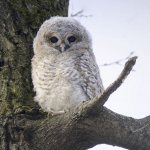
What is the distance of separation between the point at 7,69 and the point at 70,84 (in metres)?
0.55

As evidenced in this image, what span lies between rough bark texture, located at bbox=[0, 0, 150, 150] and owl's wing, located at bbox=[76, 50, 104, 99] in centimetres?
45

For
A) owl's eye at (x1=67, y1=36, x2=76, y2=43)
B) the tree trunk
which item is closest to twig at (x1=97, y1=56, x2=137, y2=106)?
the tree trunk

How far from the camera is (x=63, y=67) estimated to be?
4.03m

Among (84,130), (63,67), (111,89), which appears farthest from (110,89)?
(63,67)

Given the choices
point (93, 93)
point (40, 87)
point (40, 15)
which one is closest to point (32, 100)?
point (40, 87)

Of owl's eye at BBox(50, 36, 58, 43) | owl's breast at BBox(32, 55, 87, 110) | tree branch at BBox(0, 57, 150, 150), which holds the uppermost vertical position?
owl's eye at BBox(50, 36, 58, 43)

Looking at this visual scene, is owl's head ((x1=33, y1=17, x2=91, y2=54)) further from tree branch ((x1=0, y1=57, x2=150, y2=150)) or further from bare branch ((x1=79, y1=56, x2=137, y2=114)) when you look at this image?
bare branch ((x1=79, y1=56, x2=137, y2=114))

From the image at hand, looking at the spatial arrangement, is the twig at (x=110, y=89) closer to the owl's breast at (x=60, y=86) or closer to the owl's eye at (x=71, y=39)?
the owl's breast at (x=60, y=86)

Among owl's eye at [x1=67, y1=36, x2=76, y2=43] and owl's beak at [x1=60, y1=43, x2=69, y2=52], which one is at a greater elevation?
owl's eye at [x1=67, y1=36, x2=76, y2=43]

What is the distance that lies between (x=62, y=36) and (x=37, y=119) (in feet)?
4.15

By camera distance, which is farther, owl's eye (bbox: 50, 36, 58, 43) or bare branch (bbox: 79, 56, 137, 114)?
owl's eye (bbox: 50, 36, 58, 43)

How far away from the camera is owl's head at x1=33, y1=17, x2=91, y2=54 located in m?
4.35

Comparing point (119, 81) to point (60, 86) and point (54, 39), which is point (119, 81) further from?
point (54, 39)

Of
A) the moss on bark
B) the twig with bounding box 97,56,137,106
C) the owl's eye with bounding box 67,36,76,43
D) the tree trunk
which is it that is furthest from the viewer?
the owl's eye with bounding box 67,36,76,43
